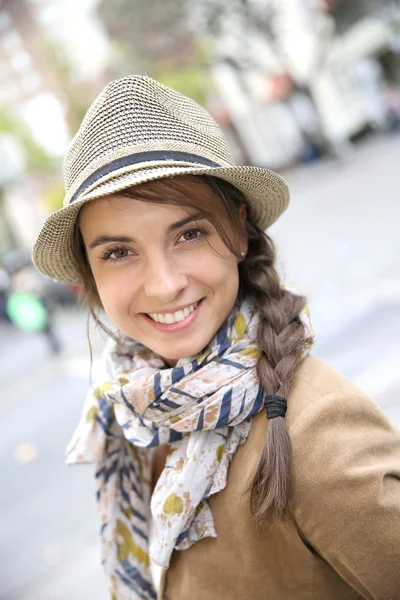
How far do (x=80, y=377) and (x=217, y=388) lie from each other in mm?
6738

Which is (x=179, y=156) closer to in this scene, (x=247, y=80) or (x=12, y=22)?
(x=247, y=80)

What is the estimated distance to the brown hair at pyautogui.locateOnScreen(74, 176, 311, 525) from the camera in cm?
124

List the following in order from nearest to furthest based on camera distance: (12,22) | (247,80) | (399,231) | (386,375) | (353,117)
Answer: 1. (386,375)
2. (399,231)
3. (247,80)
4. (353,117)
5. (12,22)

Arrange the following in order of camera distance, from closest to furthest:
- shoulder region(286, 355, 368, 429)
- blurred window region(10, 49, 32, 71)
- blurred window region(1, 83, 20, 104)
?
shoulder region(286, 355, 368, 429), blurred window region(10, 49, 32, 71), blurred window region(1, 83, 20, 104)

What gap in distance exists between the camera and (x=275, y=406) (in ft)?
4.34

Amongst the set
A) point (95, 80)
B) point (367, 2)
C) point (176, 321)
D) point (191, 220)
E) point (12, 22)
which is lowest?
point (176, 321)

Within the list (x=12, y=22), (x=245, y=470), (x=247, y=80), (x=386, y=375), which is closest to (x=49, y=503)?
(x=386, y=375)

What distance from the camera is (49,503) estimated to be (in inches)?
190

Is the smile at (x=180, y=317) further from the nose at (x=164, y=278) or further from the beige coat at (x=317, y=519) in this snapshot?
the beige coat at (x=317, y=519)

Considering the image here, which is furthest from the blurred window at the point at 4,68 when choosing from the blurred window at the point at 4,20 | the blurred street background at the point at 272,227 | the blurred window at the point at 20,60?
the blurred street background at the point at 272,227

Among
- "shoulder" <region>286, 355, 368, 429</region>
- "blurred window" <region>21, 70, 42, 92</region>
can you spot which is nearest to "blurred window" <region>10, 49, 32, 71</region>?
"blurred window" <region>21, 70, 42, 92</region>

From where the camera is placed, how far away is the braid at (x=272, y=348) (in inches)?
48.6

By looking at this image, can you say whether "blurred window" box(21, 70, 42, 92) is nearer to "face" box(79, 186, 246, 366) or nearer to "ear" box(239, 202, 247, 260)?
"ear" box(239, 202, 247, 260)

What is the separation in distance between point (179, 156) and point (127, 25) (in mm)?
25185
